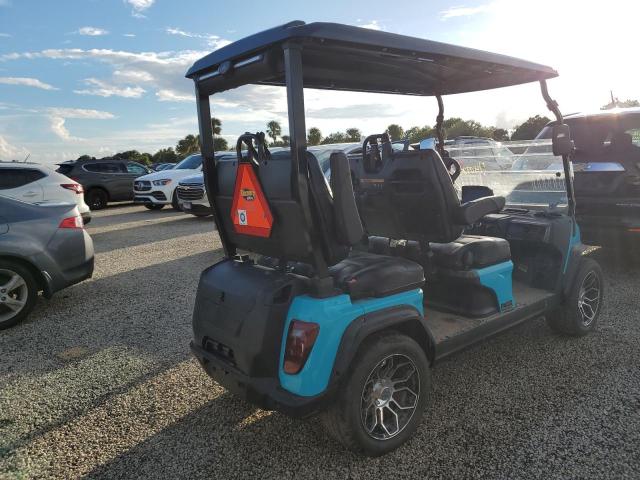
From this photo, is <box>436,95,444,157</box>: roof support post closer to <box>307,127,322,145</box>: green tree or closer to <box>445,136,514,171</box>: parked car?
<box>445,136,514,171</box>: parked car

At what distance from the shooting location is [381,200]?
3.48m

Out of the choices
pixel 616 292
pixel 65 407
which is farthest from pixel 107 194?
pixel 616 292

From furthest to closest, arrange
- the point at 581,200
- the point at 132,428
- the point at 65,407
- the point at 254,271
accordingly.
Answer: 1. the point at 581,200
2. the point at 65,407
3. the point at 132,428
4. the point at 254,271

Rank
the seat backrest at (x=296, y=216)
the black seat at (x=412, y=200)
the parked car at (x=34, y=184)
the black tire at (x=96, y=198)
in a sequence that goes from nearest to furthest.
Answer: the seat backrest at (x=296, y=216) < the black seat at (x=412, y=200) < the parked car at (x=34, y=184) < the black tire at (x=96, y=198)

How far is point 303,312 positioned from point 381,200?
141cm

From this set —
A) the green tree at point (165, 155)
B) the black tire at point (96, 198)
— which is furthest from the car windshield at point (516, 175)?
the green tree at point (165, 155)

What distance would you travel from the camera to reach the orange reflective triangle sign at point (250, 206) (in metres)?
2.51

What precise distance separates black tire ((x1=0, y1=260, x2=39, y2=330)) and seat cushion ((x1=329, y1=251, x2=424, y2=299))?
394cm

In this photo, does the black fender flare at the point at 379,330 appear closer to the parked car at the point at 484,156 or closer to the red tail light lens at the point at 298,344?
the red tail light lens at the point at 298,344

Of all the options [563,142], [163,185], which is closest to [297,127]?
[563,142]

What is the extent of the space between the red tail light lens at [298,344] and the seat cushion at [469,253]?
1355 millimetres

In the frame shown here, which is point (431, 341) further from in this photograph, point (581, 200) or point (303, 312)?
point (581, 200)

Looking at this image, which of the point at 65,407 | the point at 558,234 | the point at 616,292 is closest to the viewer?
the point at 65,407

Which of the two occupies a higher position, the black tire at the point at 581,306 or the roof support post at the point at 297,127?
the roof support post at the point at 297,127
